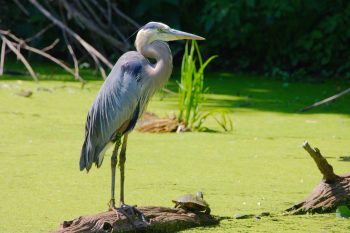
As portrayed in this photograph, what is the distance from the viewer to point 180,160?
523 centimetres

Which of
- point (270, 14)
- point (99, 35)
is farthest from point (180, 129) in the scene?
point (270, 14)

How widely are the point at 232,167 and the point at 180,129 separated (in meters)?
1.34

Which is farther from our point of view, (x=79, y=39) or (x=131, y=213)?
(x=79, y=39)

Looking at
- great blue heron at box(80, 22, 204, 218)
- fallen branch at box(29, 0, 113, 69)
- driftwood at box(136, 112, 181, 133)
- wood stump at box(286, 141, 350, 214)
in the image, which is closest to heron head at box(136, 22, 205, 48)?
great blue heron at box(80, 22, 204, 218)

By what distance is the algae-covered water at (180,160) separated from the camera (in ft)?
13.1

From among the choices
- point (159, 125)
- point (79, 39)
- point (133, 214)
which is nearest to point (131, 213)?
point (133, 214)

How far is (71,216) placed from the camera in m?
3.86

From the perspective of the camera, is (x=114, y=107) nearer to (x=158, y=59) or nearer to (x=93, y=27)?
(x=158, y=59)

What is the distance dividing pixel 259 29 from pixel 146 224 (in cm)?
692

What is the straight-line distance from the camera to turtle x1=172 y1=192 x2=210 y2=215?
366 cm

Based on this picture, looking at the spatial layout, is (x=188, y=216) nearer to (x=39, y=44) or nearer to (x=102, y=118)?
(x=102, y=118)

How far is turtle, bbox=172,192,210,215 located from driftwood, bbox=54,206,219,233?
0.02 metres

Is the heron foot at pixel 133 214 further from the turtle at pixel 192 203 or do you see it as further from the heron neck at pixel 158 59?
the heron neck at pixel 158 59

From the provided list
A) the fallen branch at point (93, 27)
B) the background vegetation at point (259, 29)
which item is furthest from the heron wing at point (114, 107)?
the background vegetation at point (259, 29)
